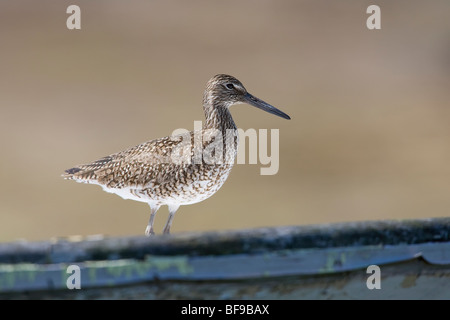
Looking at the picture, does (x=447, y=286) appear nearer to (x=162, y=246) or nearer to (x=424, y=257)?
(x=424, y=257)

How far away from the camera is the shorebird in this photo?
18.4ft

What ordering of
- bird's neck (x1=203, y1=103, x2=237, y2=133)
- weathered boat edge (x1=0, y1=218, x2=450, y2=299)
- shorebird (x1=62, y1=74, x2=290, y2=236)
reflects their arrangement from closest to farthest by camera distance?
weathered boat edge (x1=0, y1=218, x2=450, y2=299) < shorebird (x1=62, y1=74, x2=290, y2=236) < bird's neck (x1=203, y1=103, x2=237, y2=133)

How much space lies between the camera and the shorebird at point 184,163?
562cm

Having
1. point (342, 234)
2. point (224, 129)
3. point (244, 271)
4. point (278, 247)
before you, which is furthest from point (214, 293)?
point (224, 129)

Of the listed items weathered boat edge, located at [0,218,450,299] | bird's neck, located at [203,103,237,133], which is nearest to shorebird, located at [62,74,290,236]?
bird's neck, located at [203,103,237,133]

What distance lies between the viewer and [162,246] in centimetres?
261

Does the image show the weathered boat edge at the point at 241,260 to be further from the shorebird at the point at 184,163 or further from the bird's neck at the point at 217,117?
the bird's neck at the point at 217,117

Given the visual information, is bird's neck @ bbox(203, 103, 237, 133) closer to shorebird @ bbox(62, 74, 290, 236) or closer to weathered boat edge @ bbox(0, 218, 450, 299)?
shorebird @ bbox(62, 74, 290, 236)

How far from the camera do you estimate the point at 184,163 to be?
18.8ft

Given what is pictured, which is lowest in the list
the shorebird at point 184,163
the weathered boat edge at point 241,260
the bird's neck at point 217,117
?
the weathered boat edge at point 241,260

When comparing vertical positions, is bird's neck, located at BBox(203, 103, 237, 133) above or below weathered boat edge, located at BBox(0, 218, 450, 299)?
above

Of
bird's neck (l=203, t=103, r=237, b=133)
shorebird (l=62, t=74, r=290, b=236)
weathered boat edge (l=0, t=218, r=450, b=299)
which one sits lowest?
weathered boat edge (l=0, t=218, r=450, b=299)

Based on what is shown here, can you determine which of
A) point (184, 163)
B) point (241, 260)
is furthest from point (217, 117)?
point (241, 260)

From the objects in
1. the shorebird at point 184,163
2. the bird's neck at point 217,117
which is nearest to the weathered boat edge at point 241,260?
the shorebird at point 184,163
